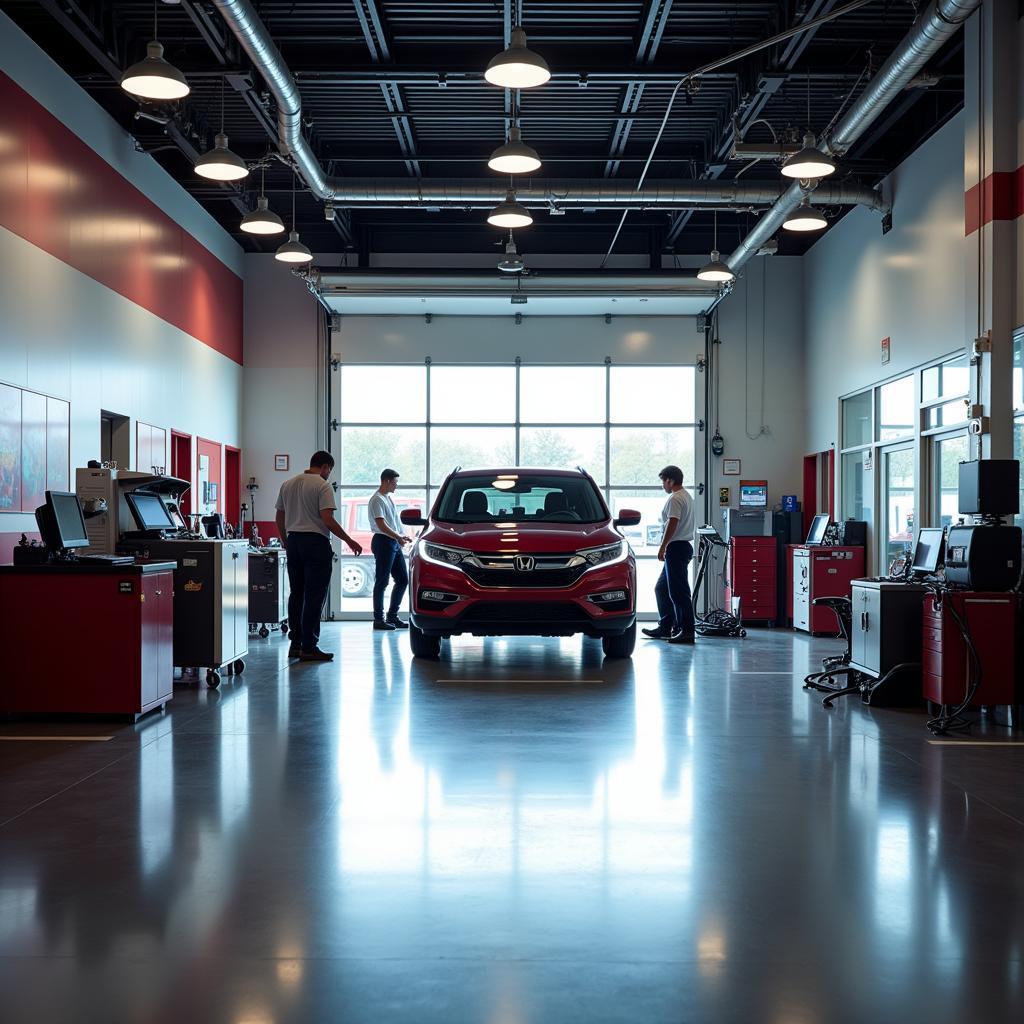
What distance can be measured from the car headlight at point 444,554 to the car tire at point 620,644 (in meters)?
1.56

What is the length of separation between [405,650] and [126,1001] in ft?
24.3

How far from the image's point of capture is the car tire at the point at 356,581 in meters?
14.6

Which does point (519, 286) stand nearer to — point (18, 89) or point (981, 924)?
point (18, 89)

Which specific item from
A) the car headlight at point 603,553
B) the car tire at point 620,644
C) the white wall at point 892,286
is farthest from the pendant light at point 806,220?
the car tire at point 620,644

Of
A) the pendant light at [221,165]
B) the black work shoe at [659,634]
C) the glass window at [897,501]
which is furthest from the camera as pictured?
the black work shoe at [659,634]

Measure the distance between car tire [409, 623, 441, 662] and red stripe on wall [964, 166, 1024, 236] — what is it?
17.6ft

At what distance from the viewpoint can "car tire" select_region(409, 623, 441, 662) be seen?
8.85 metres

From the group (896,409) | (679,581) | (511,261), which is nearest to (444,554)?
(679,581)

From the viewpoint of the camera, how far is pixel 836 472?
13023 mm

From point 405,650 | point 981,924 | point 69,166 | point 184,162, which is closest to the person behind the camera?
point 981,924

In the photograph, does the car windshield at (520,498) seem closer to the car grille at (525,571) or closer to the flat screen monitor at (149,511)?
the car grille at (525,571)

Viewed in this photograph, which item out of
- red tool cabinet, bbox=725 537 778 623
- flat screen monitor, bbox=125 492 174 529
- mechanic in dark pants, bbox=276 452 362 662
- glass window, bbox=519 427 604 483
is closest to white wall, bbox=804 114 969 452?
red tool cabinet, bbox=725 537 778 623

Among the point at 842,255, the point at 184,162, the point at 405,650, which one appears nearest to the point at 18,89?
the point at 184,162

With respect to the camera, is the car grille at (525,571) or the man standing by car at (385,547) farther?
the man standing by car at (385,547)
